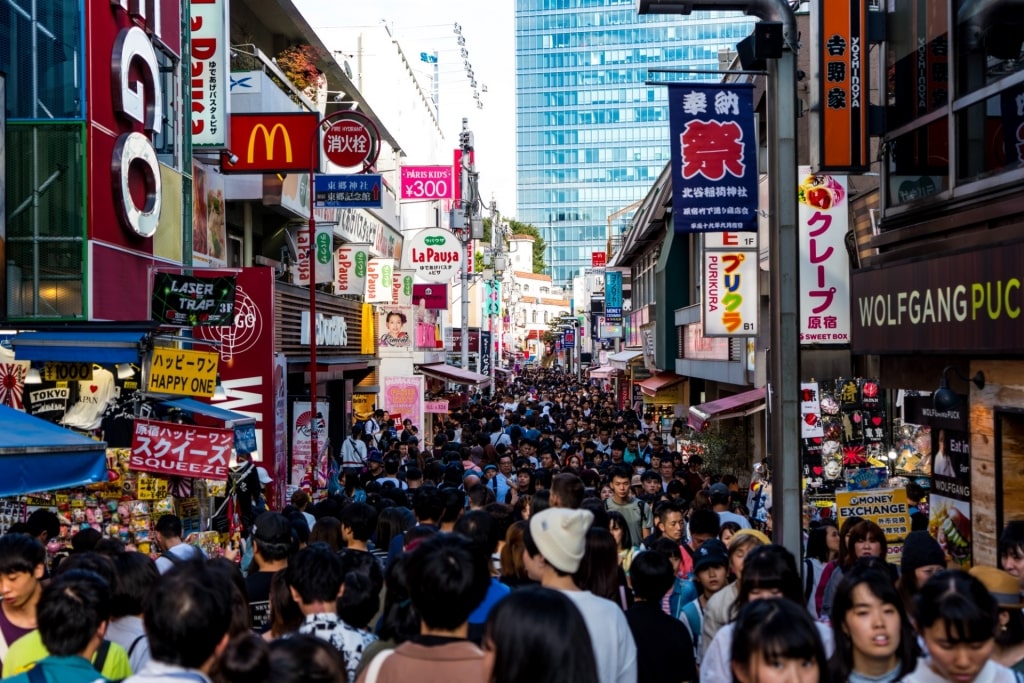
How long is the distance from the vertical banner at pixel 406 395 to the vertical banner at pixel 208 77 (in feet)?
49.6

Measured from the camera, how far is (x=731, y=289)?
62.7ft

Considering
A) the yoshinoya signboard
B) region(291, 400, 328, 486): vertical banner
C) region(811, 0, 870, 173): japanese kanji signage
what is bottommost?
region(291, 400, 328, 486): vertical banner

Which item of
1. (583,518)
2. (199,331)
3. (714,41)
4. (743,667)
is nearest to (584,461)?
(199,331)

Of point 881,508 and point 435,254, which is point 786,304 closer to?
point 881,508

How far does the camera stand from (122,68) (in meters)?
13.7

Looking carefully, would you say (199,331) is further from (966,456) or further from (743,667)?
(743,667)

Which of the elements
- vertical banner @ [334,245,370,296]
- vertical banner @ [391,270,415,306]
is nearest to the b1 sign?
vertical banner @ [391,270,415,306]

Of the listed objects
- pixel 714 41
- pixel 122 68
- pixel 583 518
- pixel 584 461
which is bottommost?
pixel 584 461

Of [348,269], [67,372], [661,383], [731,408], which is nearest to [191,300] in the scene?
[67,372]

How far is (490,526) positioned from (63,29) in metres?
8.32

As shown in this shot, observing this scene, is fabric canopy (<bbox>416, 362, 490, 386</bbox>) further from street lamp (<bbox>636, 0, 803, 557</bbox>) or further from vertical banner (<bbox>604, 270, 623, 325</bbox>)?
street lamp (<bbox>636, 0, 803, 557</bbox>)

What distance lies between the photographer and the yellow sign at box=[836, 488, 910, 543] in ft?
36.1

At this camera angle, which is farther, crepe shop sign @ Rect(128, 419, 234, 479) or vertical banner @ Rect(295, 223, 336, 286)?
vertical banner @ Rect(295, 223, 336, 286)

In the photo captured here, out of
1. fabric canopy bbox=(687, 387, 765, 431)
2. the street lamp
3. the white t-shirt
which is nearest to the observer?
the white t-shirt
